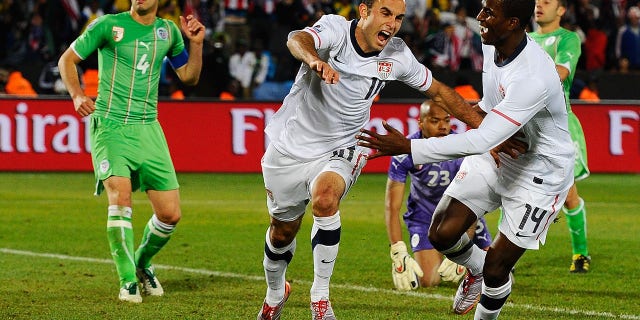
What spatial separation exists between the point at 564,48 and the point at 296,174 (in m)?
3.66

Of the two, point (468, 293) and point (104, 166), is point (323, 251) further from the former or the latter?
point (104, 166)

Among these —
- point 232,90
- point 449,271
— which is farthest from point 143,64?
point 232,90

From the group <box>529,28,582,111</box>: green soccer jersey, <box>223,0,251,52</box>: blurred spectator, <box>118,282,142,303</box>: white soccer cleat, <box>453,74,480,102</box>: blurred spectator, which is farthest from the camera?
<box>223,0,251,52</box>: blurred spectator

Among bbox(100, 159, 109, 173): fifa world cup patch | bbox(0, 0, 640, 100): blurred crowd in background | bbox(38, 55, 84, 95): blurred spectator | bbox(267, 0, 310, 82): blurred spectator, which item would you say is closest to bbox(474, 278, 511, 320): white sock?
bbox(100, 159, 109, 173): fifa world cup patch

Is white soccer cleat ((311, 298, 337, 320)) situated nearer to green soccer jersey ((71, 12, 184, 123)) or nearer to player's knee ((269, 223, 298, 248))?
player's knee ((269, 223, 298, 248))

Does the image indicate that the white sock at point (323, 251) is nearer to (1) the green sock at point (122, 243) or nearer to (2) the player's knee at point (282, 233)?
(2) the player's knee at point (282, 233)

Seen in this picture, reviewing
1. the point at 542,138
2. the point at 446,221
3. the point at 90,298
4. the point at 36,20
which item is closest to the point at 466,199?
the point at 446,221

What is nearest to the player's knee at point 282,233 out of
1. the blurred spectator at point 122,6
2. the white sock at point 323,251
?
the white sock at point 323,251

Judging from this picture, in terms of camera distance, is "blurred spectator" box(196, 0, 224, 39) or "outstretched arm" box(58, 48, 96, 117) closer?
"outstretched arm" box(58, 48, 96, 117)

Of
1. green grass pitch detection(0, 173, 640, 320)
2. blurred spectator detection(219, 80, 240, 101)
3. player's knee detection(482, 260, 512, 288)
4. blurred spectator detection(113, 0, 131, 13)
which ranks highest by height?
player's knee detection(482, 260, 512, 288)

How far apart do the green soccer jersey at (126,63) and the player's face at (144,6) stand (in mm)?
89

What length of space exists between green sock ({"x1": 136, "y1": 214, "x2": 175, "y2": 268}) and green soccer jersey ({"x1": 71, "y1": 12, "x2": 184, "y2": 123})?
0.78 m

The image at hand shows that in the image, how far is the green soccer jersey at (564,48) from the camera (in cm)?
1020

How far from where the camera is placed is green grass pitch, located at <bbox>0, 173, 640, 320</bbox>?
8.18 metres
